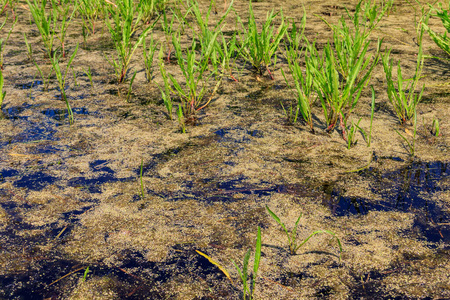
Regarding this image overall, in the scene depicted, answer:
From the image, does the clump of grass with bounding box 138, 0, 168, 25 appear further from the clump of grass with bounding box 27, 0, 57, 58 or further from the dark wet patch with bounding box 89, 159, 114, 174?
the dark wet patch with bounding box 89, 159, 114, 174

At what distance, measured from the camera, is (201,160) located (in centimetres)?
133

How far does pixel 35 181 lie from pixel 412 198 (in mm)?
1101

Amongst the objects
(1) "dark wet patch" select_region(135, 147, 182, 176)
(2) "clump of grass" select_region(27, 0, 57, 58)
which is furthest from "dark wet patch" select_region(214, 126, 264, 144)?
(2) "clump of grass" select_region(27, 0, 57, 58)

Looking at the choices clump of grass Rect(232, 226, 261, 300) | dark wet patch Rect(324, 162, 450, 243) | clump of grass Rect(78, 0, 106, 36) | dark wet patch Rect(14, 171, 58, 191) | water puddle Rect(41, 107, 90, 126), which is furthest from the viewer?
clump of grass Rect(78, 0, 106, 36)

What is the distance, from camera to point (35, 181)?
1.21 m

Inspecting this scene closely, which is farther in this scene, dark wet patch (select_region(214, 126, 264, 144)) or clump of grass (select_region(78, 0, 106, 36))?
clump of grass (select_region(78, 0, 106, 36))

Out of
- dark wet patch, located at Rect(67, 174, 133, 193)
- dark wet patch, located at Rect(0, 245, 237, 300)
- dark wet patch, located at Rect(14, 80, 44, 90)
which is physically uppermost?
dark wet patch, located at Rect(14, 80, 44, 90)

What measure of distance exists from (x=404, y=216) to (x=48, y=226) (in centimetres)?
93

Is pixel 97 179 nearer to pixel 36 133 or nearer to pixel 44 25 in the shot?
pixel 36 133

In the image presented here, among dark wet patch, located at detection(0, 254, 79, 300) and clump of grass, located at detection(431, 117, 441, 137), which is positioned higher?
clump of grass, located at detection(431, 117, 441, 137)

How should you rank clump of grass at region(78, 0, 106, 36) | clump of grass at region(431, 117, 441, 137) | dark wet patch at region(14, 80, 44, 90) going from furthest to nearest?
clump of grass at region(78, 0, 106, 36) < dark wet patch at region(14, 80, 44, 90) < clump of grass at region(431, 117, 441, 137)

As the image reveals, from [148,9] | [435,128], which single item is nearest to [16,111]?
[148,9]

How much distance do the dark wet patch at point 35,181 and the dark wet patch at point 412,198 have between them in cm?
82

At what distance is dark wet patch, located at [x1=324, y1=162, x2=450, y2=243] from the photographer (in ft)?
3.36
